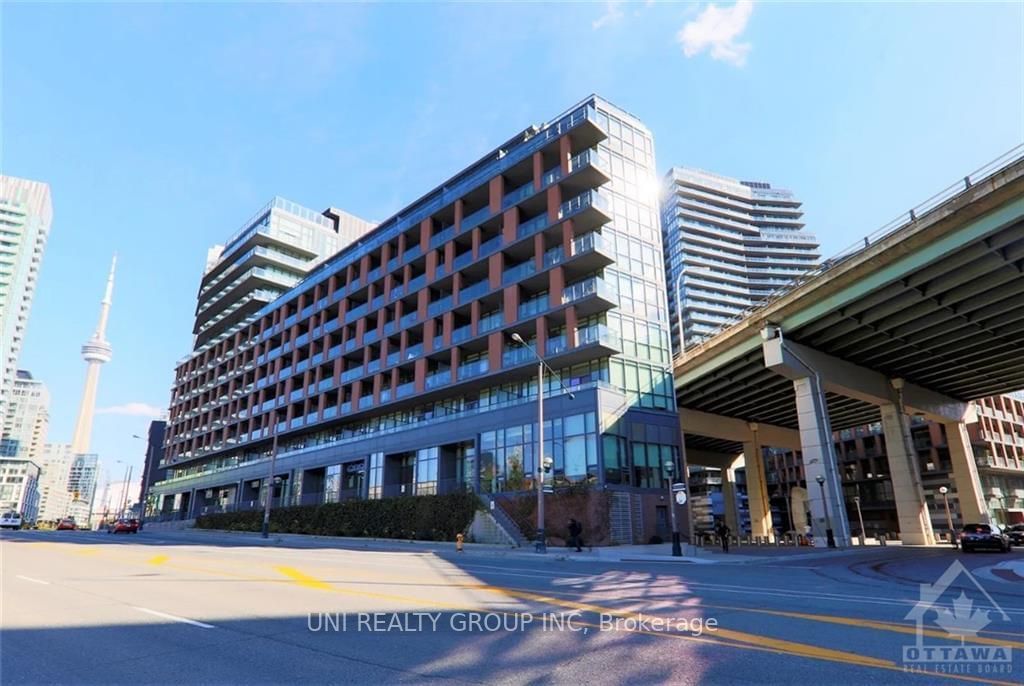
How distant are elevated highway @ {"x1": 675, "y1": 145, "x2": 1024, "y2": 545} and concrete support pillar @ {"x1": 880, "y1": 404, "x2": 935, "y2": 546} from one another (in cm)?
8

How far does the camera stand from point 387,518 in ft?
136

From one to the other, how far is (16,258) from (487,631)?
19042 cm

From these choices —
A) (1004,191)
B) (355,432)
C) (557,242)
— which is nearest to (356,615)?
→ (1004,191)

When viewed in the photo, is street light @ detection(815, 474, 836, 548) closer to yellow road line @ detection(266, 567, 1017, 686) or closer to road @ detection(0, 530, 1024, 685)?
road @ detection(0, 530, 1024, 685)

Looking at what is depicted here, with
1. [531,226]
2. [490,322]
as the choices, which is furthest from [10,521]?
[531,226]

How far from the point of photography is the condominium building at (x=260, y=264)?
262 ft

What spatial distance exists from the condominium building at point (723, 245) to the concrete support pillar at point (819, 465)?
8276cm

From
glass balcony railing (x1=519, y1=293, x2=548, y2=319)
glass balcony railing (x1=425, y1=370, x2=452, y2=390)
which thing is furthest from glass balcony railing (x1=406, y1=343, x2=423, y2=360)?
glass balcony railing (x1=519, y1=293, x2=548, y2=319)

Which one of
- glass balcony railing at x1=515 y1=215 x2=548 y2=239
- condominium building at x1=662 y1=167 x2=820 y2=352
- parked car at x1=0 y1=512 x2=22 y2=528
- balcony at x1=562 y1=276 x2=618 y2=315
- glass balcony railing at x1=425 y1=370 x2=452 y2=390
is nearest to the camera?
balcony at x1=562 y1=276 x2=618 y2=315

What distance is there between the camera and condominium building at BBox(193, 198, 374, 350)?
7994 cm

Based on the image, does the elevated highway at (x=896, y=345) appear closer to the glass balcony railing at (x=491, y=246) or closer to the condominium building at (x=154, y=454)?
the glass balcony railing at (x=491, y=246)

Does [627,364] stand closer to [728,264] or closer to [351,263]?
[351,263]

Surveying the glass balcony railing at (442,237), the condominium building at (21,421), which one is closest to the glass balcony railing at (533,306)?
the glass balcony railing at (442,237)

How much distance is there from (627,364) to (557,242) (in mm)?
9926
